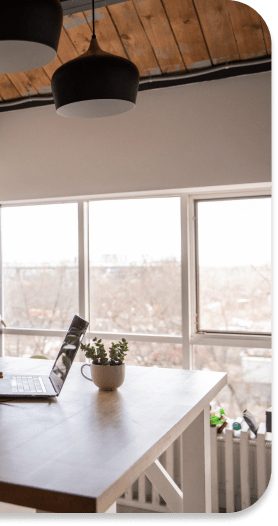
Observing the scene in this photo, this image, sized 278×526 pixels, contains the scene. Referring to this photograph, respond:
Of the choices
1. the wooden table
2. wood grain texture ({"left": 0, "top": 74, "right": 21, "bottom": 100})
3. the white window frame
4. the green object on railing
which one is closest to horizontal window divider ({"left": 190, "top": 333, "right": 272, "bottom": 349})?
the white window frame

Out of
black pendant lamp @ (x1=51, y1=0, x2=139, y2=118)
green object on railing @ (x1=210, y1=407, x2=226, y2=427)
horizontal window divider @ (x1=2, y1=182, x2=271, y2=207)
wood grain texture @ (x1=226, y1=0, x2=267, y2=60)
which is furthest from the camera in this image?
horizontal window divider @ (x1=2, y1=182, x2=271, y2=207)

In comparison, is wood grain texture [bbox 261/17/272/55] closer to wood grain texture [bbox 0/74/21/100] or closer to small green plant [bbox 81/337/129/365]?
wood grain texture [bbox 0/74/21/100]

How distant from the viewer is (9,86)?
11.9 ft

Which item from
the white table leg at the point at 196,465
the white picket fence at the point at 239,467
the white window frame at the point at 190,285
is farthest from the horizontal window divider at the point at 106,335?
the white table leg at the point at 196,465

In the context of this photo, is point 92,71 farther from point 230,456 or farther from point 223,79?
point 230,456

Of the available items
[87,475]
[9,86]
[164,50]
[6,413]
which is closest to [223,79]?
[164,50]

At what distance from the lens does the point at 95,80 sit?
60.4 inches

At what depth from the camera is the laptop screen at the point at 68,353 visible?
1.69 meters

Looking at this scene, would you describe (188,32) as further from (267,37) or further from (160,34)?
(267,37)

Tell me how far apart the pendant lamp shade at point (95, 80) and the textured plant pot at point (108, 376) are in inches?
35.4

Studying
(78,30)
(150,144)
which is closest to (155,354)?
(150,144)

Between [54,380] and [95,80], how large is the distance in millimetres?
1031

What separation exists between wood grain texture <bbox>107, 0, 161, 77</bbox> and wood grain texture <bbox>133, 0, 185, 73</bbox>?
0.03 meters

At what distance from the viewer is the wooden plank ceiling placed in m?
2.71
